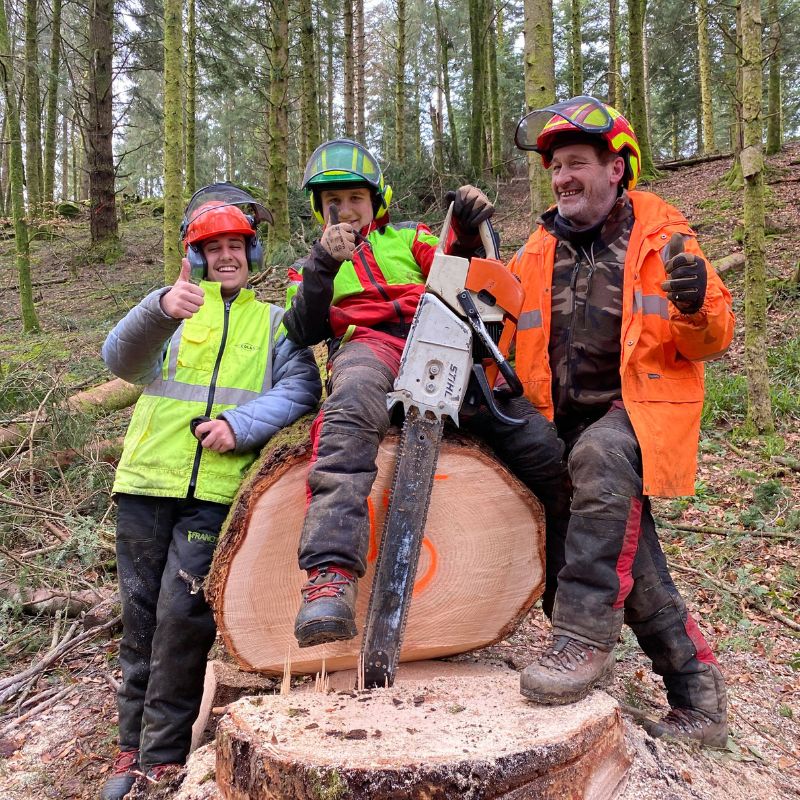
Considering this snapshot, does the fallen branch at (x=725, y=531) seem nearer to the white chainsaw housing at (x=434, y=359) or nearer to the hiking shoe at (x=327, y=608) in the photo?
the white chainsaw housing at (x=434, y=359)

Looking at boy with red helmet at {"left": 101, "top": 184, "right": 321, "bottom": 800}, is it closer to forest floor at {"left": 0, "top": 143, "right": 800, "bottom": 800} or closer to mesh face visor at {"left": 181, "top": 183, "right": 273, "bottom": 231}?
mesh face visor at {"left": 181, "top": 183, "right": 273, "bottom": 231}

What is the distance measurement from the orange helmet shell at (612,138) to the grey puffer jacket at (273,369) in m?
1.36

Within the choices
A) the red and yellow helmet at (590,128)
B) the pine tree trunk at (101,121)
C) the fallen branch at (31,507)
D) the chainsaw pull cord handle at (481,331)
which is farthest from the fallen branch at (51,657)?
the pine tree trunk at (101,121)

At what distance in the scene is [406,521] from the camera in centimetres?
233

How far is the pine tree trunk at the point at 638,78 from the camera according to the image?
1353 cm

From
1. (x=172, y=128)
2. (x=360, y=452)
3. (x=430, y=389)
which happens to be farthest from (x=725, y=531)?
(x=172, y=128)

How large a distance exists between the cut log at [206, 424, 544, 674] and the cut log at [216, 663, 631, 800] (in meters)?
0.46

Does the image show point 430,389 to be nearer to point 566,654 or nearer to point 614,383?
point 614,383

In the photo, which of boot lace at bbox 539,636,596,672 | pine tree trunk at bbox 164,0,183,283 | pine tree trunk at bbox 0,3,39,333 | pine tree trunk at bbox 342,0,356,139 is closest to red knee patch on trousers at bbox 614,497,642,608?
boot lace at bbox 539,636,596,672

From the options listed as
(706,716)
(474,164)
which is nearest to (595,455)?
(706,716)

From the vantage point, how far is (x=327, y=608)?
2.00 meters

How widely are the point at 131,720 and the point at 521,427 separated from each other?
79.0 inches

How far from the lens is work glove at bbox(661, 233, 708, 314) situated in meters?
2.26

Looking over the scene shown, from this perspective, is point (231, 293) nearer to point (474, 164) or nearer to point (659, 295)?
point (659, 295)
